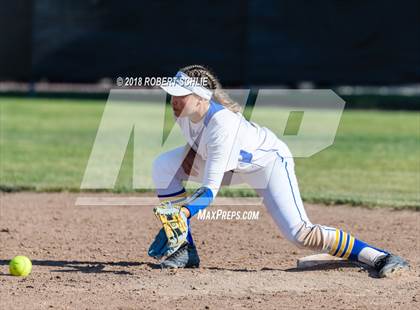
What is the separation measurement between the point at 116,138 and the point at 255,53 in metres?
7.27

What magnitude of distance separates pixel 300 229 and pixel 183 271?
0.93m

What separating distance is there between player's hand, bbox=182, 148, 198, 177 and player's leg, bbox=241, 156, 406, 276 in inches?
20.0

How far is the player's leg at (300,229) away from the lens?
6.18 m

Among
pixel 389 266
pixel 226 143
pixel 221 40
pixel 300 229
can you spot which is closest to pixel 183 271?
pixel 300 229

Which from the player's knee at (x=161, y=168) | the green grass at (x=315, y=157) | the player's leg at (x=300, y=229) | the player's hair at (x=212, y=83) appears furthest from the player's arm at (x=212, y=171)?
the green grass at (x=315, y=157)

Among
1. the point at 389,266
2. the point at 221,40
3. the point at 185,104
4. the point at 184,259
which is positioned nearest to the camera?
the point at 185,104

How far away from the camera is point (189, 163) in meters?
6.50

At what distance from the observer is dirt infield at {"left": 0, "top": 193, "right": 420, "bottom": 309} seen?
546 cm

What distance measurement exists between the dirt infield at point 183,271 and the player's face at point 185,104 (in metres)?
1.20

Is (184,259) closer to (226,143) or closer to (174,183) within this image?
(174,183)

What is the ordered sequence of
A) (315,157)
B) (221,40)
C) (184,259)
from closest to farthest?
(184,259) < (315,157) < (221,40)

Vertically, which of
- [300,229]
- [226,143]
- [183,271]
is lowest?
[183,271]

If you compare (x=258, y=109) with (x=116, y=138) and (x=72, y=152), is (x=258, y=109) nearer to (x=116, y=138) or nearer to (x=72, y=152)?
(x=116, y=138)

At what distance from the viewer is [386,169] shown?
1197 cm
